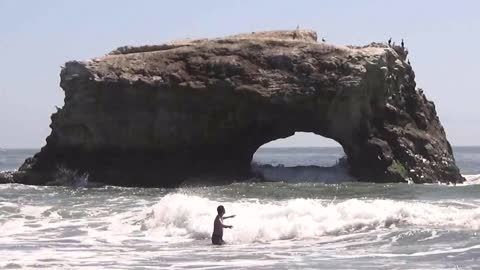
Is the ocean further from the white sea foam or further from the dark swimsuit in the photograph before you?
the dark swimsuit

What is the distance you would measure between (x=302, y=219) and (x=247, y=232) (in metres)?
1.56

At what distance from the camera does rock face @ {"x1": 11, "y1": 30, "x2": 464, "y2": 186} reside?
3164 centimetres

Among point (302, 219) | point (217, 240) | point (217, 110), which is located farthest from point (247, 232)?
point (217, 110)

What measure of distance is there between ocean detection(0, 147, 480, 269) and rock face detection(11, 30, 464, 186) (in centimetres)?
493

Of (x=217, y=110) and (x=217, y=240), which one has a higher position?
(x=217, y=110)

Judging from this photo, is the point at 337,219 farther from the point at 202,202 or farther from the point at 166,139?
the point at 166,139

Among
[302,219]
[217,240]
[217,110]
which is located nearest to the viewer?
[217,240]

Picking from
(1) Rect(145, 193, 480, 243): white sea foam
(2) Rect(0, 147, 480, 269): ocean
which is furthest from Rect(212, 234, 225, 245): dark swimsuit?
(1) Rect(145, 193, 480, 243): white sea foam

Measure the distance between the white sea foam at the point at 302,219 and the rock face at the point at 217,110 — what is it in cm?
1077

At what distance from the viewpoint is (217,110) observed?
32125mm

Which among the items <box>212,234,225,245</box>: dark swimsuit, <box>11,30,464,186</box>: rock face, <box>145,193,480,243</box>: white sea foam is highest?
<box>11,30,464,186</box>: rock face

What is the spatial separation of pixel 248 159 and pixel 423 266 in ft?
72.8

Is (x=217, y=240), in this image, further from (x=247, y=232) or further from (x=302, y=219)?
(x=302, y=219)

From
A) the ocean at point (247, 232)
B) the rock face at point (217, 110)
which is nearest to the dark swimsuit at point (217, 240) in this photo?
the ocean at point (247, 232)
